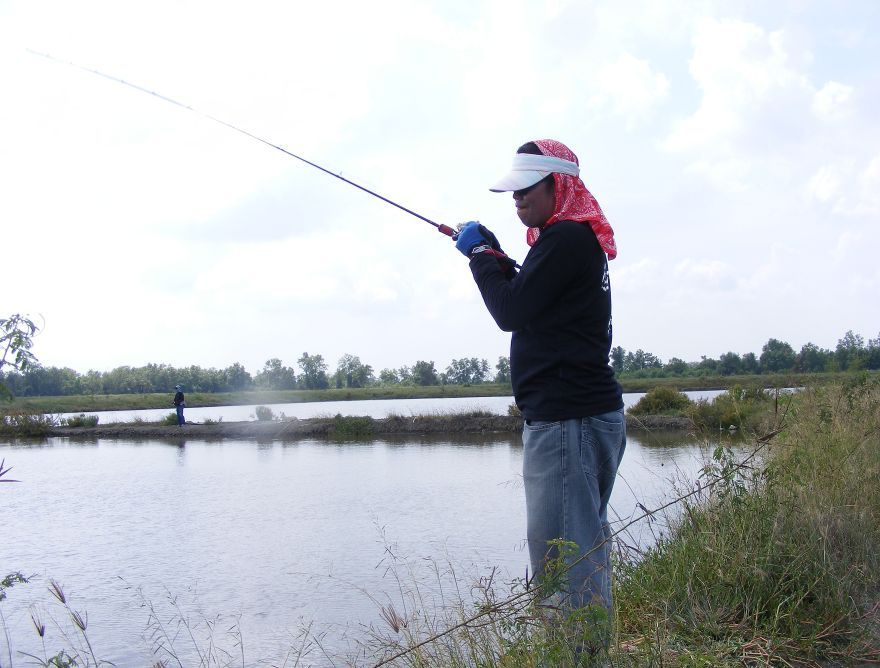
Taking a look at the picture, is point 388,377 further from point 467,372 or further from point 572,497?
point 572,497

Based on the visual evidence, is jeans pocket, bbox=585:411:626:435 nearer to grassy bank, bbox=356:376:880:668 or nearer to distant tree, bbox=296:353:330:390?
grassy bank, bbox=356:376:880:668

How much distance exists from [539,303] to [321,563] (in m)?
6.08

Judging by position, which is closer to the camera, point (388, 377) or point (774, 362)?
point (774, 362)

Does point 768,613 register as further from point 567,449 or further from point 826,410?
point 826,410

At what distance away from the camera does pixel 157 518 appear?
11.1 m

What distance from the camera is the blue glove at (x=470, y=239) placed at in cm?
286

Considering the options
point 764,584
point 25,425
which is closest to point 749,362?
point 764,584

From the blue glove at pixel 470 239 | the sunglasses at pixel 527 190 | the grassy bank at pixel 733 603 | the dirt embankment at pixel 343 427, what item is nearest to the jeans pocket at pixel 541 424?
the grassy bank at pixel 733 603

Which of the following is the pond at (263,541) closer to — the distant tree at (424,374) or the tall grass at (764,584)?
the tall grass at (764,584)

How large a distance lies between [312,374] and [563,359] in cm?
8338

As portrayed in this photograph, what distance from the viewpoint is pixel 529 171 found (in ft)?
8.64

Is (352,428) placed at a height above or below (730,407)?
below

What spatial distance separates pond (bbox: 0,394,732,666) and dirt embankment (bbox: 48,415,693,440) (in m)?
6.60

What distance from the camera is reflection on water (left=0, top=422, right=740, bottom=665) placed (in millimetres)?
6492
